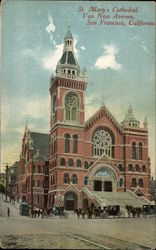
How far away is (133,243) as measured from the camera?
540cm

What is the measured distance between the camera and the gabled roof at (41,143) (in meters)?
6.37

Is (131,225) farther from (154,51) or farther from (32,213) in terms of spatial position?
(154,51)

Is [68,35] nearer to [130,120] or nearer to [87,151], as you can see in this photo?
[130,120]

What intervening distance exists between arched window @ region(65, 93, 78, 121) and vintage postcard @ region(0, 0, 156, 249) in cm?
2

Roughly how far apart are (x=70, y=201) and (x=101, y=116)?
151 centimetres

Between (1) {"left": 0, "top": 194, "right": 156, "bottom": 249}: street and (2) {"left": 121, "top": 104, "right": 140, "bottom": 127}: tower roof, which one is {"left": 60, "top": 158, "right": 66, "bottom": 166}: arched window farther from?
(2) {"left": 121, "top": 104, "right": 140, "bottom": 127}: tower roof

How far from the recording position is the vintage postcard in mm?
5945

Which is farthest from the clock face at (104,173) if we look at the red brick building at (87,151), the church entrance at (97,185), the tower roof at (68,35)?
the tower roof at (68,35)

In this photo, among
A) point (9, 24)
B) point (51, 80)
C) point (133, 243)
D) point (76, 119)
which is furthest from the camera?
point (76, 119)

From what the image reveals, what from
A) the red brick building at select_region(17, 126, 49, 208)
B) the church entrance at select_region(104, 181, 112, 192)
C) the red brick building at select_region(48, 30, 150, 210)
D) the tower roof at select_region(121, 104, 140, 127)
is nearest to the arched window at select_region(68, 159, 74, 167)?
the red brick building at select_region(48, 30, 150, 210)

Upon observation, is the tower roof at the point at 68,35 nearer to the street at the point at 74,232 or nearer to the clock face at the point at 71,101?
the clock face at the point at 71,101

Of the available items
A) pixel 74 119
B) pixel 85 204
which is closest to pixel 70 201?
pixel 85 204

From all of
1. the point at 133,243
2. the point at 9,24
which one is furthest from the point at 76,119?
the point at 133,243

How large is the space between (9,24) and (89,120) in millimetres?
2059
